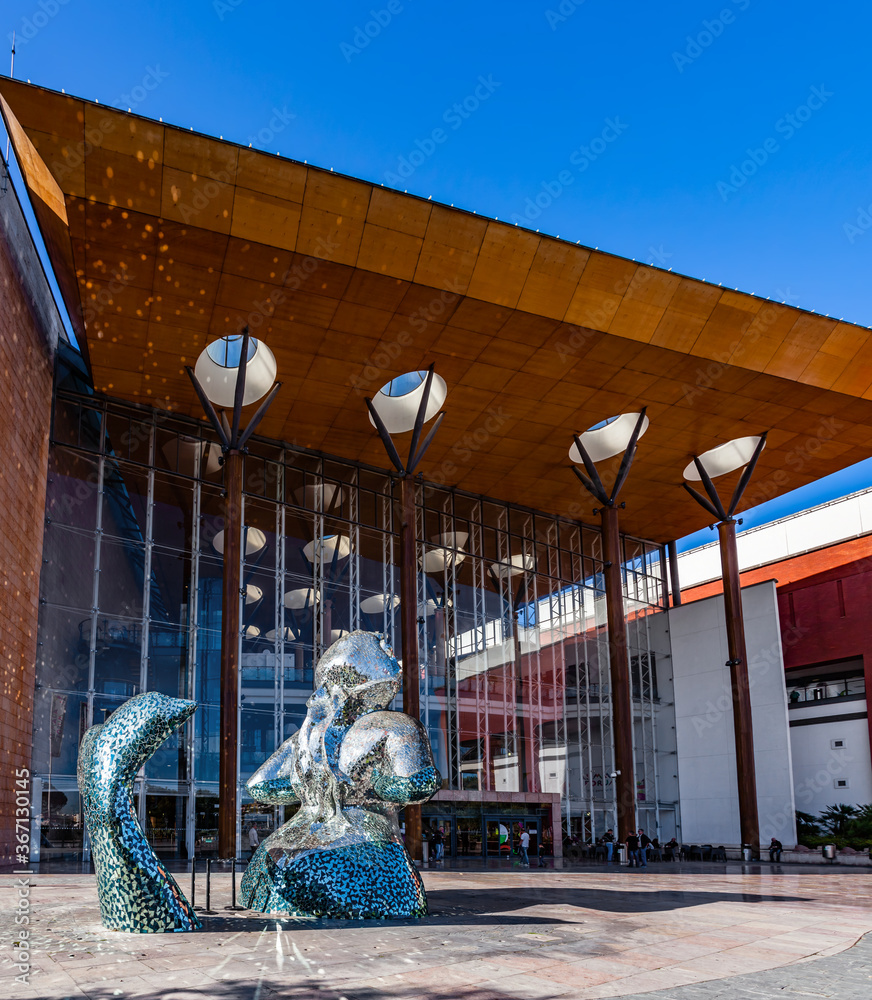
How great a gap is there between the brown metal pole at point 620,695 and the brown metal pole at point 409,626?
268 inches

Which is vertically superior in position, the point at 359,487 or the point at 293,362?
the point at 293,362

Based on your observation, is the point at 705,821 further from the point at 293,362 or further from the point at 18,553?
the point at 18,553

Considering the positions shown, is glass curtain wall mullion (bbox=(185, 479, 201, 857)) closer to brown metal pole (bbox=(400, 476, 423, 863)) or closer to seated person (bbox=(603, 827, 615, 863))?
brown metal pole (bbox=(400, 476, 423, 863))

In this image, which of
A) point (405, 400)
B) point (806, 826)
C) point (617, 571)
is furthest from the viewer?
point (806, 826)

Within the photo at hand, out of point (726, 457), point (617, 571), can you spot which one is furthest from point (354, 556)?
point (726, 457)

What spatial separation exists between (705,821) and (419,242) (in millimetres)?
24776

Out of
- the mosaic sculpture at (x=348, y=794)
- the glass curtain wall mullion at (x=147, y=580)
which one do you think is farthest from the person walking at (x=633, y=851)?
the mosaic sculpture at (x=348, y=794)

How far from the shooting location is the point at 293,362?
77.8 feet

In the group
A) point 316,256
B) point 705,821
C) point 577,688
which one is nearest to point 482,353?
point 316,256

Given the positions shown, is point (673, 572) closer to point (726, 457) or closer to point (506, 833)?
point (726, 457)

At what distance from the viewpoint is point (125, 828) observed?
26.5ft

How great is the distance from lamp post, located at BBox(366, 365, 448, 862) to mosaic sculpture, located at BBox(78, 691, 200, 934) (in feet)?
50.6

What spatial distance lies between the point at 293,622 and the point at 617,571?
35.2ft

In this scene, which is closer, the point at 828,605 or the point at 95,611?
the point at 95,611
